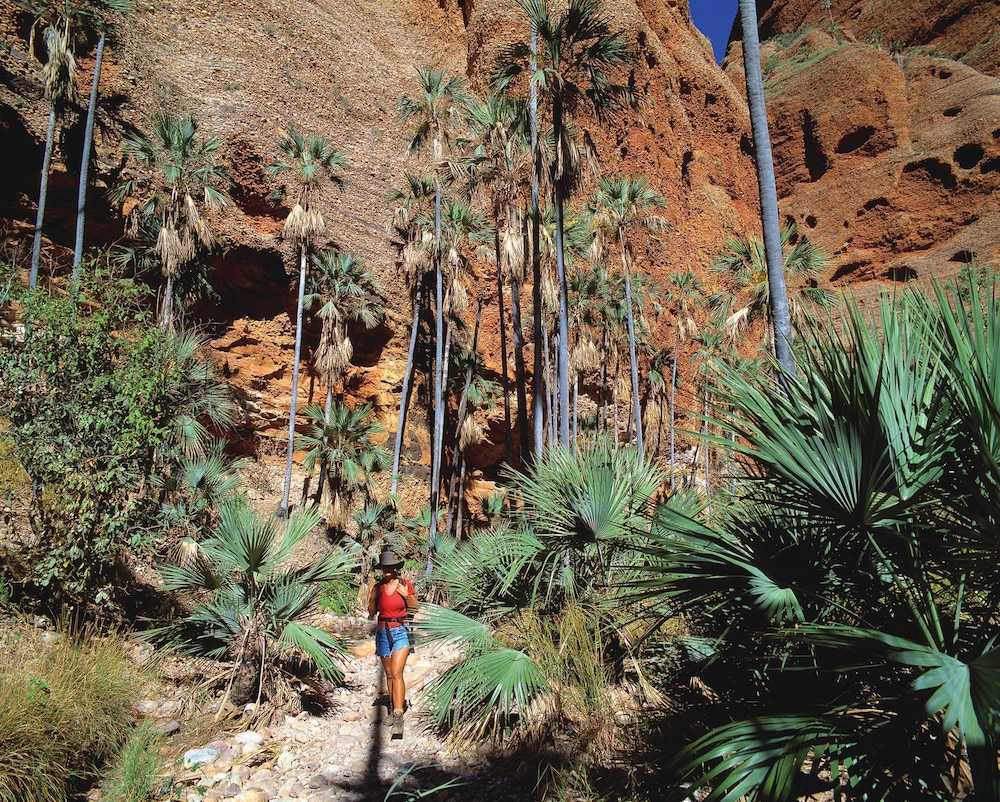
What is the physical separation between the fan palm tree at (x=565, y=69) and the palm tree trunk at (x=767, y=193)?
204 inches

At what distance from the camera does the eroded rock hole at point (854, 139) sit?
46.2m

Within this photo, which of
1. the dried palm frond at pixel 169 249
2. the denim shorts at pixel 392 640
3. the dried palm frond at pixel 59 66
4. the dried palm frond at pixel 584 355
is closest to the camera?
the denim shorts at pixel 392 640

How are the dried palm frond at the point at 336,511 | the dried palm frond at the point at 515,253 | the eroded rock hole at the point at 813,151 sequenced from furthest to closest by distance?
the eroded rock hole at the point at 813,151, the dried palm frond at the point at 336,511, the dried palm frond at the point at 515,253

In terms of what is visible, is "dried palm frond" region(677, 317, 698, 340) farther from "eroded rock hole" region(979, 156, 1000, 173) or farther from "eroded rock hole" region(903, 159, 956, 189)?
"eroded rock hole" region(979, 156, 1000, 173)

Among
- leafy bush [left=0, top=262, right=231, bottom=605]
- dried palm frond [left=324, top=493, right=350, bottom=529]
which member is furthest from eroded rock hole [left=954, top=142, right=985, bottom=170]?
→ leafy bush [left=0, top=262, right=231, bottom=605]

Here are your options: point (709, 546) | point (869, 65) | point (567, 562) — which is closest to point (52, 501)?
point (567, 562)

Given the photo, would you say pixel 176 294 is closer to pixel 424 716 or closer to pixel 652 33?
pixel 424 716

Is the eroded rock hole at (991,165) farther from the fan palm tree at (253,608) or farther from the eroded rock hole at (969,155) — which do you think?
the fan palm tree at (253,608)

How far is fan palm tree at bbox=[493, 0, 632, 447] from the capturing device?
12.3m

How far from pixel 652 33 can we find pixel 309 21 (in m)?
23.1

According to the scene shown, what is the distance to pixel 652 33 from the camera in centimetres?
4112

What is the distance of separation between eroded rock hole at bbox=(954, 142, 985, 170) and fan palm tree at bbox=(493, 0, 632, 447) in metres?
42.3

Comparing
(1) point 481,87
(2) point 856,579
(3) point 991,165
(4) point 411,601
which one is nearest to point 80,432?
(4) point 411,601

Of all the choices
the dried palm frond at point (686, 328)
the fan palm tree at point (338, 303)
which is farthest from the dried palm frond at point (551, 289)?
the dried palm frond at point (686, 328)
